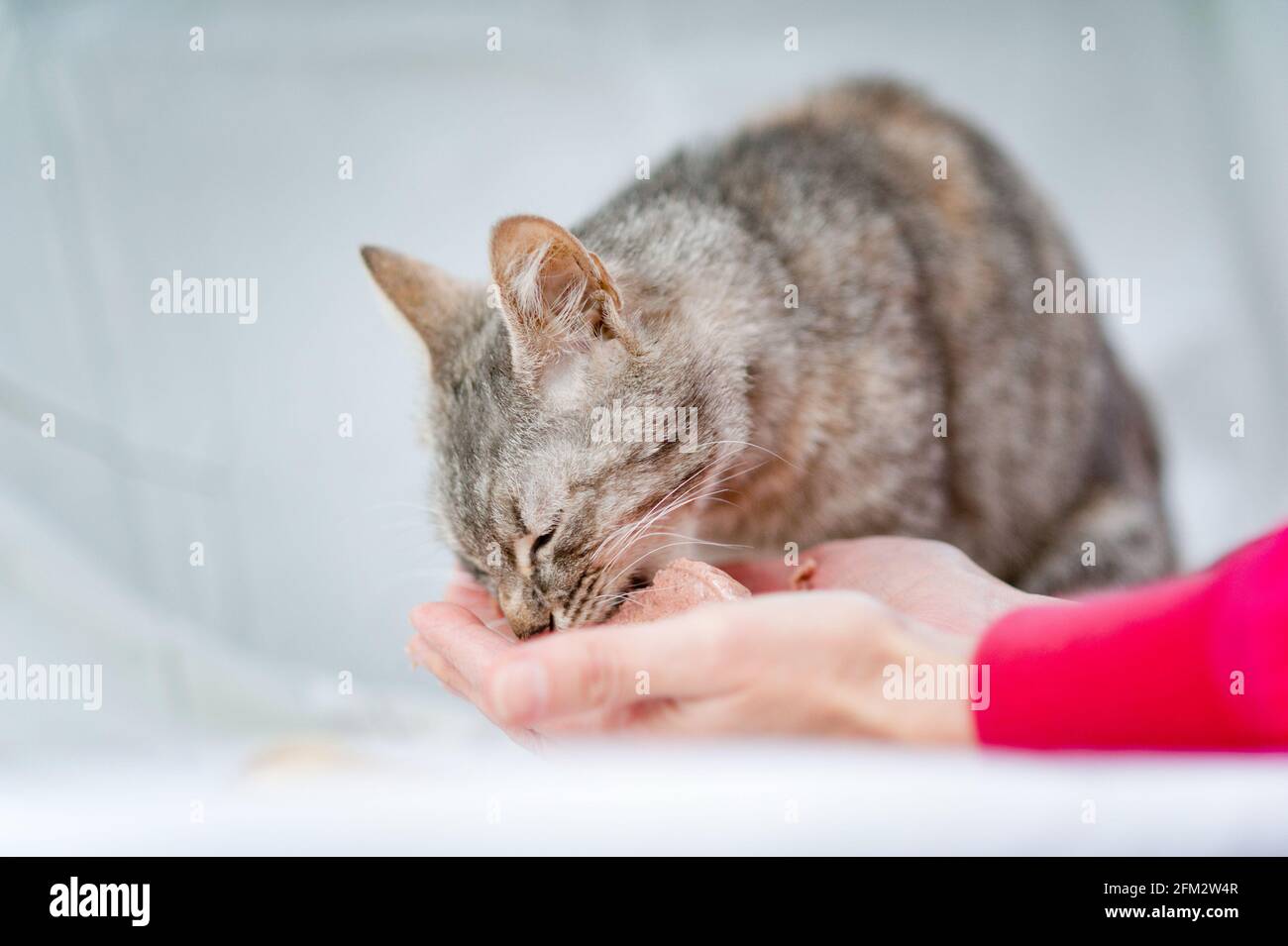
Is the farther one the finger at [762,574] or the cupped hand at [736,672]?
the finger at [762,574]

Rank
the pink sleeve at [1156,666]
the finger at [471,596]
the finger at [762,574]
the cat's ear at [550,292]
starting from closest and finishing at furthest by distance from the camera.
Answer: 1. the pink sleeve at [1156,666]
2. the cat's ear at [550,292]
3. the finger at [471,596]
4. the finger at [762,574]

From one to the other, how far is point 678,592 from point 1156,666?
20.2 inches

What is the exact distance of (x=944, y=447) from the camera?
1675mm

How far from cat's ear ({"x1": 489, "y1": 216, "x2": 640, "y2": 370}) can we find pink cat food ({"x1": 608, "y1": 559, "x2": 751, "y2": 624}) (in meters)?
0.28

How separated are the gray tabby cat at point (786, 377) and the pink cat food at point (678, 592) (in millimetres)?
34

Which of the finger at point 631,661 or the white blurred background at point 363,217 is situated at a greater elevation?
the white blurred background at point 363,217

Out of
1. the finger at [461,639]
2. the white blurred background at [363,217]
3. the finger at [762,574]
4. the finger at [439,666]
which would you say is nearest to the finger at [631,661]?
the finger at [461,639]

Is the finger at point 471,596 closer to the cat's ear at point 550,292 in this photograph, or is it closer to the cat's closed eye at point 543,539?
→ the cat's closed eye at point 543,539

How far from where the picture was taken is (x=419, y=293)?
4.99 feet

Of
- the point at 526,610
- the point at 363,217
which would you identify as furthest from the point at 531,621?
the point at 363,217

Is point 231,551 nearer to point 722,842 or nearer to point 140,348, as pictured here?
point 140,348

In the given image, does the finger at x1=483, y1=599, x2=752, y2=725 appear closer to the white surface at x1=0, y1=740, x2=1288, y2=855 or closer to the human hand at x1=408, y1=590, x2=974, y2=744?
the human hand at x1=408, y1=590, x2=974, y2=744

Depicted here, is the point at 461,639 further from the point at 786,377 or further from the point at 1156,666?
the point at 1156,666

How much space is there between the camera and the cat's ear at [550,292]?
1.17 m
